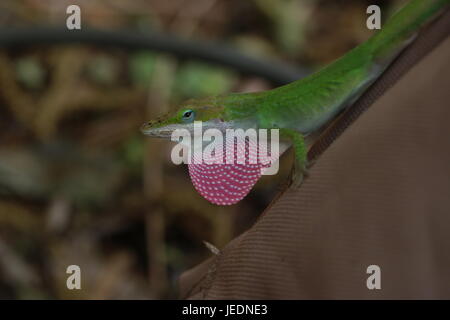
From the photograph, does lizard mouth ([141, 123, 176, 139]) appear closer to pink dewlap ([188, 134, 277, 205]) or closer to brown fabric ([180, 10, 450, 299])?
pink dewlap ([188, 134, 277, 205])

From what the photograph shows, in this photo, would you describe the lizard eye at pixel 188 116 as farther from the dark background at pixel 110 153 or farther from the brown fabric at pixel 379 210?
the dark background at pixel 110 153

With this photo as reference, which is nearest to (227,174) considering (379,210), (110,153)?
(379,210)

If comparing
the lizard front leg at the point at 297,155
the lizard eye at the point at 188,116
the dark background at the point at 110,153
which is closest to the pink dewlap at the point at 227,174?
the lizard front leg at the point at 297,155

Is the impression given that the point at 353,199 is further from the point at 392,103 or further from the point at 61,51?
the point at 61,51

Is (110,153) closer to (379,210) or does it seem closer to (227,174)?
(227,174)

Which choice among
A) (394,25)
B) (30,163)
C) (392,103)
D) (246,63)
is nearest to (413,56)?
(392,103)

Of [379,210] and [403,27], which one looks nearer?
[379,210]
